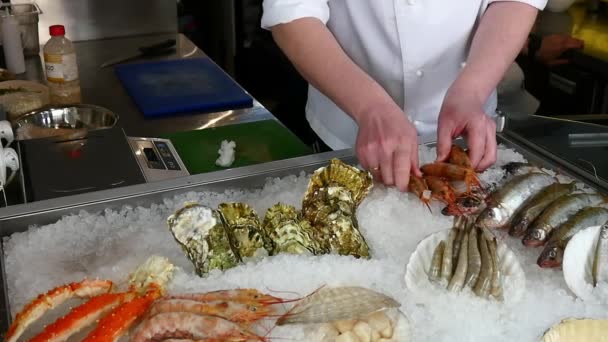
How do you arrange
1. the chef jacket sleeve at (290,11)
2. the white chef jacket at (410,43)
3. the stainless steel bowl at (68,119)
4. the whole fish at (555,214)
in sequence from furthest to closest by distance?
1. the stainless steel bowl at (68,119)
2. the white chef jacket at (410,43)
3. the chef jacket sleeve at (290,11)
4. the whole fish at (555,214)

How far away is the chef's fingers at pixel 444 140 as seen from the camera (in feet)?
3.88

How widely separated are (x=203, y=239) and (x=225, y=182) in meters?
0.26

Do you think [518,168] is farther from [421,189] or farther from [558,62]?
[558,62]

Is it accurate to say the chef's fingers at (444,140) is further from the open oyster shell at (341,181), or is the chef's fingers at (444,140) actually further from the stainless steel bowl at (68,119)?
the stainless steel bowl at (68,119)

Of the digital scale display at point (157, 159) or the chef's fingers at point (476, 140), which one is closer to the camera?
the chef's fingers at point (476, 140)

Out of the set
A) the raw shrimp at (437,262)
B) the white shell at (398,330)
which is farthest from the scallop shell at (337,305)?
the raw shrimp at (437,262)

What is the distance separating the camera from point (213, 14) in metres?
3.83

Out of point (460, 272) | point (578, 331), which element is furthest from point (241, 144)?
point (578, 331)

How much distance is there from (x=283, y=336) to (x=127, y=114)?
143 centimetres

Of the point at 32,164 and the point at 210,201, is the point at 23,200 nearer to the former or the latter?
the point at 32,164

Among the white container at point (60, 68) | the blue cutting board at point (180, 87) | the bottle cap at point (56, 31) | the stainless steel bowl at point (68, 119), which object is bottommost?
the stainless steel bowl at point (68, 119)

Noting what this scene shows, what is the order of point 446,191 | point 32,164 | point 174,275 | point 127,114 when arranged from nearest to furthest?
point 174,275 → point 446,191 → point 32,164 → point 127,114

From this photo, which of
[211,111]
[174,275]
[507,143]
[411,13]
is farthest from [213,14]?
[174,275]

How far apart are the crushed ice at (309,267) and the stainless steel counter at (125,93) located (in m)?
0.86
